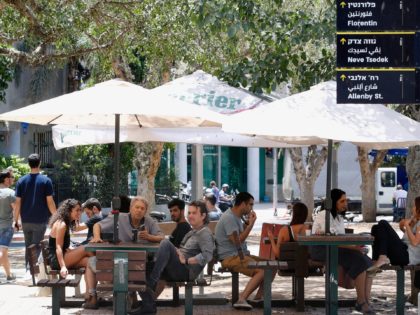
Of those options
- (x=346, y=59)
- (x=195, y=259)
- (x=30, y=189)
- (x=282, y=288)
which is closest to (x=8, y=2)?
(x=30, y=189)

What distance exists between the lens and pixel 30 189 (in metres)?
14.7

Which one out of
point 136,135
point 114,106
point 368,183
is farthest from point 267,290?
point 368,183

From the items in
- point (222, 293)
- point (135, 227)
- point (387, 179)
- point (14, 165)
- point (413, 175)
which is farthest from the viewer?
point (387, 179)

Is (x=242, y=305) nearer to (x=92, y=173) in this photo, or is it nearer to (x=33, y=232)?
(x=33, y=232)

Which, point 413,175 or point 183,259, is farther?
point 413,175

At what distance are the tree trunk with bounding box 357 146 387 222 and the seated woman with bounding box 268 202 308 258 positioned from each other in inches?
898

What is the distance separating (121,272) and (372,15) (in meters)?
3.50

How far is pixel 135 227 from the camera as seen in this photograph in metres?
11.9

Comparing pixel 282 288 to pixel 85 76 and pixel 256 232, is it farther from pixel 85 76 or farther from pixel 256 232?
pixel 85 76

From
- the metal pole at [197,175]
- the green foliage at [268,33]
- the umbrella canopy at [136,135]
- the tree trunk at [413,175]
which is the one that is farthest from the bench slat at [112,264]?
the tree trunk at [413,175]

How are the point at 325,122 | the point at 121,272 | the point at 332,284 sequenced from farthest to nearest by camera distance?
1. the point at 332,284
2. the point at 325,122
3. the point at 121,272

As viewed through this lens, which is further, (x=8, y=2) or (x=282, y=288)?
(x=8, y=2)

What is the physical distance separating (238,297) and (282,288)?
2.57m

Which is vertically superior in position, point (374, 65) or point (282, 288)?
point (374, 65)
